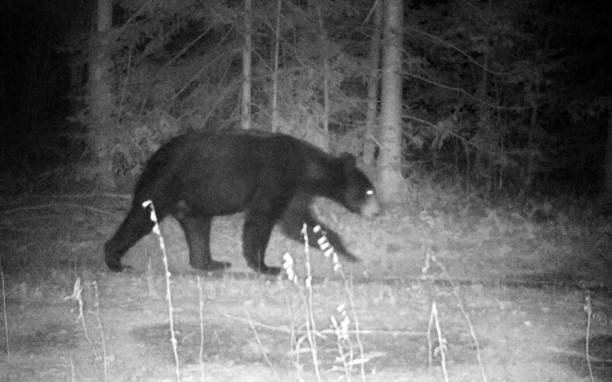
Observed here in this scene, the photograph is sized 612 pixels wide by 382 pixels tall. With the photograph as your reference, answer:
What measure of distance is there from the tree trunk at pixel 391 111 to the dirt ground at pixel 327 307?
6.60 feet

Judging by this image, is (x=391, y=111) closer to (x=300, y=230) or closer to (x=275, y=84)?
(x=275, y=84)

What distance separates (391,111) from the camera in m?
14.7

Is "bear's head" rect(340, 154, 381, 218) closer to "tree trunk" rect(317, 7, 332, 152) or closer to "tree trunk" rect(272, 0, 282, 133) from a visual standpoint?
"tree trunk" rect(272, 0, 282, 133)

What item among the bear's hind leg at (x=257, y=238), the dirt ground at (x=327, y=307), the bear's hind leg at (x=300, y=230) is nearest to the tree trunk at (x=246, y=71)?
the dirt ground at (x=327, y=307)

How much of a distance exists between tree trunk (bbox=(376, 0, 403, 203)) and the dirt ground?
6.60 feet

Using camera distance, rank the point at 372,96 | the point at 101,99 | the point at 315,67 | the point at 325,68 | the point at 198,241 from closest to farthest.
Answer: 1. the point at 198,241
2. the point at 315,67
3. the point at 325,68
4. the point at 101,99
5. the point at 372,96

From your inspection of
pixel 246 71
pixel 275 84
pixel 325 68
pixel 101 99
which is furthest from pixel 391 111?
pixel 101 99

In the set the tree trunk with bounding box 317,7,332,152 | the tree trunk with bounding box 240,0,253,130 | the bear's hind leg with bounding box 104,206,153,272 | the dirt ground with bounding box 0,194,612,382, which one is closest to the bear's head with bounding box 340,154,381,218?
the dirt ground with bounding box 0,194,612,382

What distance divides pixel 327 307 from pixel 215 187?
8.07ft

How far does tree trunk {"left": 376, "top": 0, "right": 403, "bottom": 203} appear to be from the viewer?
1434 centimetres

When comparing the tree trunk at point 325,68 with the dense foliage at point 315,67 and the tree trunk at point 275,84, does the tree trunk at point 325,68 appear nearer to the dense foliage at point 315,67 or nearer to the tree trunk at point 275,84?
the dense foliage at point 315,67

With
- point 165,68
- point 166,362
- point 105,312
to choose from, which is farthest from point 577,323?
point 165,68

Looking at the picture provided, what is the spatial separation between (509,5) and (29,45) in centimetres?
3010

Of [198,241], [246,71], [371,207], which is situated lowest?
[198,241]
